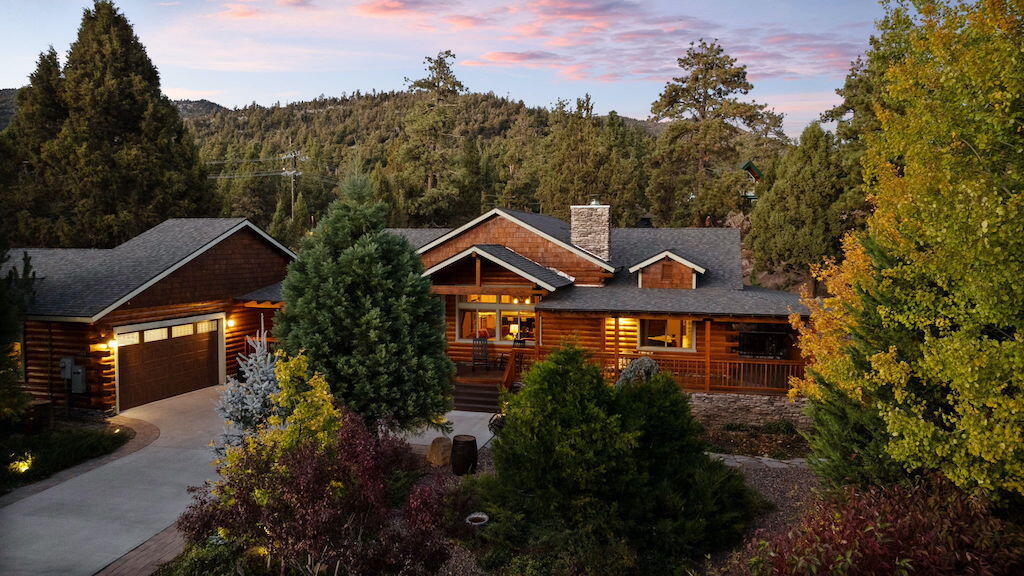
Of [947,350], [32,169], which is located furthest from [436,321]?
[32,169]

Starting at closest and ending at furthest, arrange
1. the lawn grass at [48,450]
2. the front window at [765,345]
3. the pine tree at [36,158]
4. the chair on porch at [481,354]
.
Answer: the lawn grass at [48,450] → the chair on porch at [481,354] → the front window at [765,345] → the pine tree at [36,158]

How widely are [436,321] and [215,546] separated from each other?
5735mm

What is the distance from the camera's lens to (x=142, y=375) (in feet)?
54.6

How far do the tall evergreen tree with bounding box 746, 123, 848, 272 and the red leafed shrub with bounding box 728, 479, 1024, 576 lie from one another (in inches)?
895

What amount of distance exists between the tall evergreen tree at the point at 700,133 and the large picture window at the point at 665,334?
23.6 meters

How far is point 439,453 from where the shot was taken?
39.1ft

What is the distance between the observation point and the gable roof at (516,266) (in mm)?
18688

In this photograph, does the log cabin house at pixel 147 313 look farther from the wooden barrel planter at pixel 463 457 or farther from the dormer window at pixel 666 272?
the dormer window at pixel 666 272

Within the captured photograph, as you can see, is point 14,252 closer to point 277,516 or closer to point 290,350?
point 290,350

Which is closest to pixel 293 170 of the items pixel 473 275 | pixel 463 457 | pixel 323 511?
pixel 473 275

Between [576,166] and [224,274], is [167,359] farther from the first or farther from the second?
[576,166]

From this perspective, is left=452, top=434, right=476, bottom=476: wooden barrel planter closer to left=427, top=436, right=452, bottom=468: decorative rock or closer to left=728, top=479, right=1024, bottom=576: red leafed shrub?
left=427, top=436, right=452, bottom=468: decorative rock

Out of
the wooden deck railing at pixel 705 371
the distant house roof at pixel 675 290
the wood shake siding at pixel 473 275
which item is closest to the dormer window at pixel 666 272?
the distant house roof at pixel 675 290

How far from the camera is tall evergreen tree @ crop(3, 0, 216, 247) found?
29844mm
